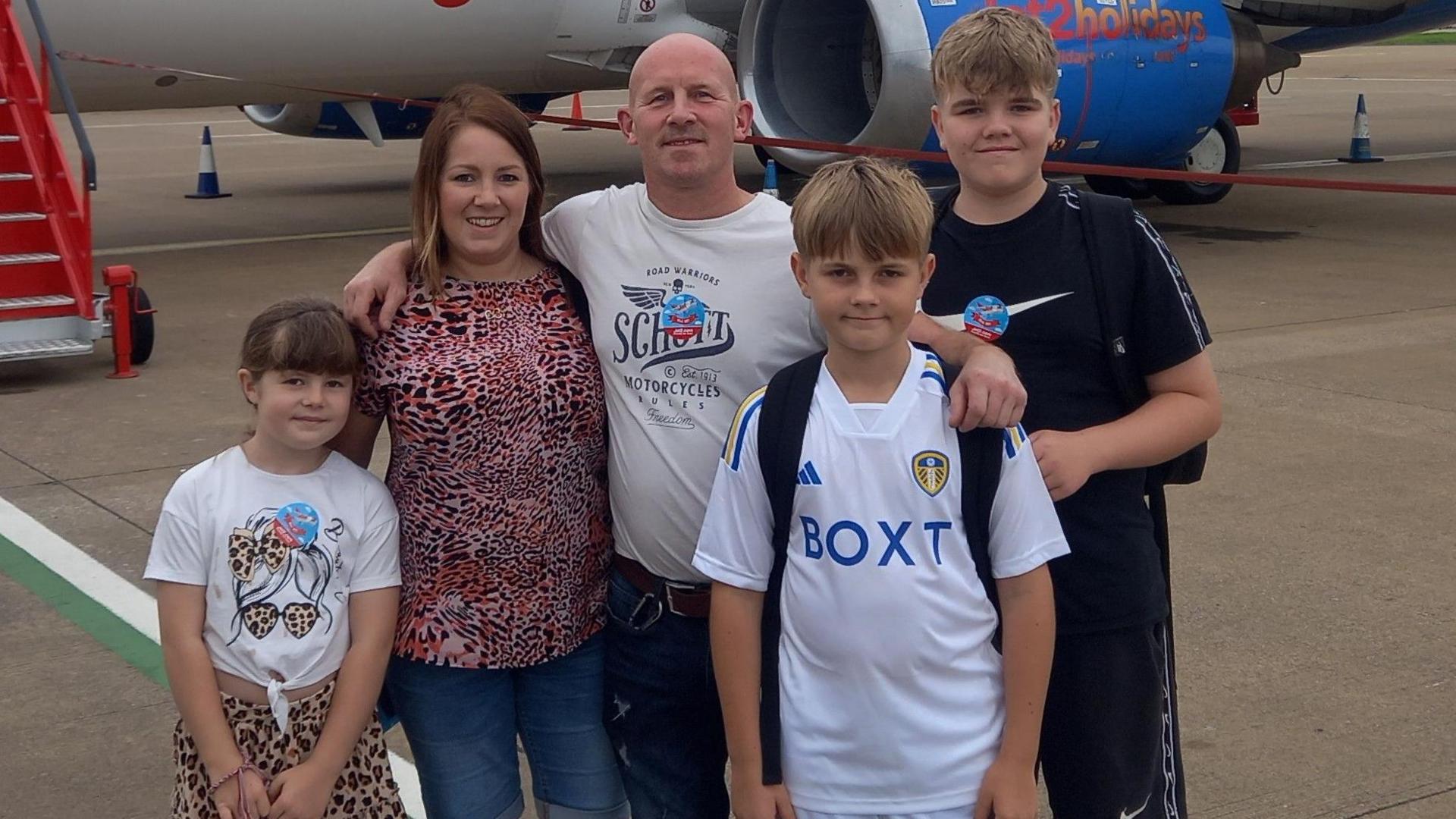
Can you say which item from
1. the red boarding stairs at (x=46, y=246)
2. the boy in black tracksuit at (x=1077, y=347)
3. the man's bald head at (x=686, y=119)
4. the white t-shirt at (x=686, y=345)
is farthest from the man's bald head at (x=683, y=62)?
the red boarding stairs at (x=46, y=246)

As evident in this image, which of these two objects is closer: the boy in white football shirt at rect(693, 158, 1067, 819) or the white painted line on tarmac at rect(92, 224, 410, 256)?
the boy in white football shirt at rect(693, 158, 1067, 819)

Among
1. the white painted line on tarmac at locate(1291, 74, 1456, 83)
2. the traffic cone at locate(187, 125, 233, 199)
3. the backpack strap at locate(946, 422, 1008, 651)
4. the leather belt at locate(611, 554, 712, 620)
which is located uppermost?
the backpack strap at locate(946, 422, 1008, 651)

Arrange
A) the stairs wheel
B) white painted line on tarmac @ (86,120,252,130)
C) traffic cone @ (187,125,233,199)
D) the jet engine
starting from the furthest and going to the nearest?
1. white painted line on tarmac @ (86,120,252,130)
2. traffic cone @ (187,125,233,199)
3. the jet engine
4. the stairs wheel

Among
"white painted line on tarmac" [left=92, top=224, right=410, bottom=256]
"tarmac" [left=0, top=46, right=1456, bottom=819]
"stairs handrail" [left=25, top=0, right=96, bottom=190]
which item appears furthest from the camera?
"white painted line on tarmac" [left=92, top=224, right=410, bottom=256]

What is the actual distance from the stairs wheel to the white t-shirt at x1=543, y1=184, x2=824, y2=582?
5358mm

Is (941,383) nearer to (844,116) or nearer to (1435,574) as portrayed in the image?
(1435,574)

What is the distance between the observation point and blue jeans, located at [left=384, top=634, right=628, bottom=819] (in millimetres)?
2229

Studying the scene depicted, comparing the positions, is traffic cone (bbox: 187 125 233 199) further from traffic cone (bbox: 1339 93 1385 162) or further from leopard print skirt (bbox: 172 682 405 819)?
leopard print skirt (bbox: 172 682 405 819)

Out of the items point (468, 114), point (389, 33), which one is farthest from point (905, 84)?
point (468, 114)

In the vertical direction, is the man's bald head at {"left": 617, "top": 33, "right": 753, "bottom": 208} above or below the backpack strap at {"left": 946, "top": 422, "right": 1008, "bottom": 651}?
above

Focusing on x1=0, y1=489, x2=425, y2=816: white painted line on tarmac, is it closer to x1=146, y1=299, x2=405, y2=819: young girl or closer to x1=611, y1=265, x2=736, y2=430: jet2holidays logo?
→ x1=146, y1=299, x2=405, y2=819: young girl

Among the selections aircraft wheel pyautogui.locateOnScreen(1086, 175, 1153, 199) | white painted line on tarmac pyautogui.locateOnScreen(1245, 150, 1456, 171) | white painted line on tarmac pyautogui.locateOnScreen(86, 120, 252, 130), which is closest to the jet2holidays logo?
aircraft wheel pyautogui.locateOnScreen(1086, 175, 1153, 199)

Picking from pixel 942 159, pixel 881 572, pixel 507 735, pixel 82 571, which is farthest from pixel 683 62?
pixel 942 159

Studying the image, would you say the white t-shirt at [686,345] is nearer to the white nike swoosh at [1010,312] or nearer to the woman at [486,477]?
the woman at [486,477]
